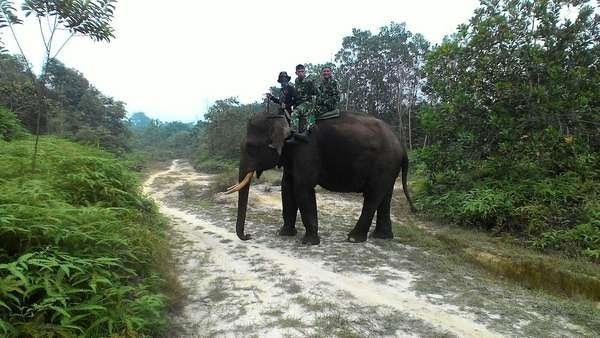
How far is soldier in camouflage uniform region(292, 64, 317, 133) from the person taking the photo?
7.75m

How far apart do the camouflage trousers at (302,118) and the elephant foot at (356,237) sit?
224cm

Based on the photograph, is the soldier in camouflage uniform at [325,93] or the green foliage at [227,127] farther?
the green foliage at [227,127]

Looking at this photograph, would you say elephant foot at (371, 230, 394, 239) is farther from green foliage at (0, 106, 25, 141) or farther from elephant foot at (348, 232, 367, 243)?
green foliage at (0, 106, 25, 141)

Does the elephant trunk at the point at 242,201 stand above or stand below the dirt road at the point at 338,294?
above

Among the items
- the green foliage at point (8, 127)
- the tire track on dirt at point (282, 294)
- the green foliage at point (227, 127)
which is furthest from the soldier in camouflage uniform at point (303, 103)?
the green foliage at point (227, 127)

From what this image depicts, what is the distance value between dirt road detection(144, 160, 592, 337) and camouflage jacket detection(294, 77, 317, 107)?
110 inches

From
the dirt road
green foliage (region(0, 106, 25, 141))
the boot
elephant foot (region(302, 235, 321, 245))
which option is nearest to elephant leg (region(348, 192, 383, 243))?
the dirt road

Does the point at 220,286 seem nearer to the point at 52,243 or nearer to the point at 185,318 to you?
the point at 185,318

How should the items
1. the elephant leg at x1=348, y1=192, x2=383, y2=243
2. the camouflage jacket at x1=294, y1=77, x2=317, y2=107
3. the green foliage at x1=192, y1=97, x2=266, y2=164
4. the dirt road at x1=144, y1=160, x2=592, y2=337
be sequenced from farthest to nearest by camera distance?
the green foliage at x1=192, y1=97, x2=266, y2=164, the camouflage jacket at x1=294, y1=77, x2=317, y2=107, the elephant leg at x1=348, y1=192, x2=383, y2=243, the dirt road at x1=144, y1=160, x2=592, y2=337

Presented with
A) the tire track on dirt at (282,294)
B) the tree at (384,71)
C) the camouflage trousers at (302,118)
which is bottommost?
the tire track on dirt at (282,294)

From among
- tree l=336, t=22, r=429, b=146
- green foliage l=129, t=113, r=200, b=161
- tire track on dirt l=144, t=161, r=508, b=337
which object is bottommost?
tire track on dirt l=144, t=161, r=508, b=337

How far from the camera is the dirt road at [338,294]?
4.35 m

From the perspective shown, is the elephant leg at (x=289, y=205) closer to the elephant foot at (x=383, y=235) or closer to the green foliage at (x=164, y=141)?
the elephant foot at (x=383, y=235)

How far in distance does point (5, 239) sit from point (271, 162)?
454 centimetres
